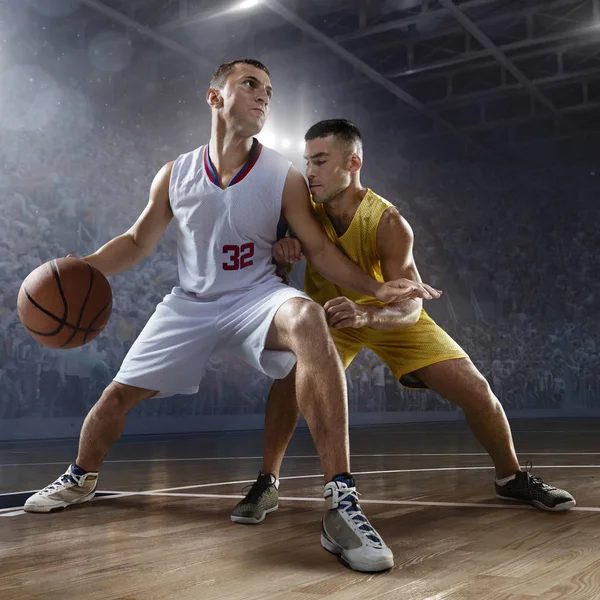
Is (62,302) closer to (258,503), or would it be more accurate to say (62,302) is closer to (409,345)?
(258,503)

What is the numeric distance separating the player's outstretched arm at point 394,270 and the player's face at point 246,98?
0.61 meters

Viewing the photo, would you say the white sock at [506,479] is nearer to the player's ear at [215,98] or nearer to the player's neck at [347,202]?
the player's neck at [347,202]

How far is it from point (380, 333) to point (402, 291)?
55 cm

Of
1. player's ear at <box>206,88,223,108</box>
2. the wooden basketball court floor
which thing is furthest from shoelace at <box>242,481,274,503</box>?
player's ear at <box>206,88,223,108</box>

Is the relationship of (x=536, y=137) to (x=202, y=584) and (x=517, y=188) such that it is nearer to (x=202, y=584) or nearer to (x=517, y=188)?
(x=517, y=188)

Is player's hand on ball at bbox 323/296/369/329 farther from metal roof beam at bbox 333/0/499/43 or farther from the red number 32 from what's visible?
metal roof beam at bbox 333/0/499/43

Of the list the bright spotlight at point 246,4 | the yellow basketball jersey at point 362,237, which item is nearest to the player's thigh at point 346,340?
the yellow basketball jersey at point 362,237

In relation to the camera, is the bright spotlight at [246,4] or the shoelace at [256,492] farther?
the bright spotlight at [246,4]

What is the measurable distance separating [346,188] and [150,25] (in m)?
8.53

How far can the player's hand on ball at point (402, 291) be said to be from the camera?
2.56 meters

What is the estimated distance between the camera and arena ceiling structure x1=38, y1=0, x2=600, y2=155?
10.5 m

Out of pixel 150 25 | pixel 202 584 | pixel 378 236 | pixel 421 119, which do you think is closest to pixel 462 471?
pixel 378 236

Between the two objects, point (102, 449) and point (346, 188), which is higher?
point (346, 188)

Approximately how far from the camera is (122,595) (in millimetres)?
1556
